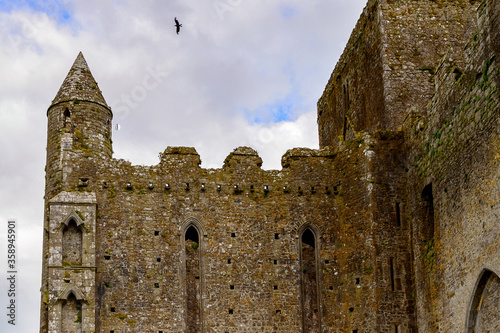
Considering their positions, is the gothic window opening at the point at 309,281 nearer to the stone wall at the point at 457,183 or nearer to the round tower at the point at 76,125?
the stone wall at the point at 457,183

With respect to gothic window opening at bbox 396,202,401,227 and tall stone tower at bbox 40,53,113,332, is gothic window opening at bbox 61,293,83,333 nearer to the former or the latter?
tall stone tower at bbox 40,53,113,332

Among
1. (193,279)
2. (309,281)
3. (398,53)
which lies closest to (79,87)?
(193,279)

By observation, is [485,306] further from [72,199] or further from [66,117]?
[66,117]

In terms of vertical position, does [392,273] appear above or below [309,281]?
below

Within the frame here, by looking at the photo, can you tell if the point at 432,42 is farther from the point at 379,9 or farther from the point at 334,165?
the point at 334,165

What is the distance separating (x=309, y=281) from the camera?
82.8ft

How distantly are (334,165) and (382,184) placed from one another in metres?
→ 2.05

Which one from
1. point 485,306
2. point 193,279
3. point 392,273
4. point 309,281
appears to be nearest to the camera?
point 485,306

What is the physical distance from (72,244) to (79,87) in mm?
4688

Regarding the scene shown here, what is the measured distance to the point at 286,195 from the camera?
2584cm

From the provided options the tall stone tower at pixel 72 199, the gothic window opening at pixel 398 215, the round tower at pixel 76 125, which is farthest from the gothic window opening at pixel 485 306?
the round tower at pixel 76 125

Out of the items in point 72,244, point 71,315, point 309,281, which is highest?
point 72,244

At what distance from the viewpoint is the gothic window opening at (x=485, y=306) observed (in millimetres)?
19281

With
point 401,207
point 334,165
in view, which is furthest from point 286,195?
point 401,207
